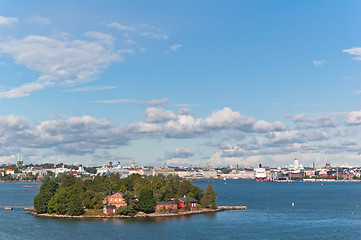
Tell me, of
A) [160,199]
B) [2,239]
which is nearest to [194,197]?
[160,199]

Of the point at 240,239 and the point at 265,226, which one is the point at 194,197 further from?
the point at 240,239

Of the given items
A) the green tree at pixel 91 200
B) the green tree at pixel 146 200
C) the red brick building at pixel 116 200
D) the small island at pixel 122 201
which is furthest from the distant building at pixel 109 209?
the green tree at pixel 146 200

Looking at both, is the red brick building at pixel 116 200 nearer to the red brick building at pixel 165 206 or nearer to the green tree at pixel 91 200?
the green tree at pixel 91 200

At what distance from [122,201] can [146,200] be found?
259 inches

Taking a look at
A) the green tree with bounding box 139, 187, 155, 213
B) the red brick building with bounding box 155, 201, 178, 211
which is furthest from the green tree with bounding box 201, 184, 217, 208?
the green tree with bounding box 139, 187, 155, 213

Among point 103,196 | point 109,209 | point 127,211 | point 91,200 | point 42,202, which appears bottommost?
point 127,211

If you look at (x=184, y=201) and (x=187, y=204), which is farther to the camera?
(x=184, y=201)

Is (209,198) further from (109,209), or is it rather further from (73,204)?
(73,204)

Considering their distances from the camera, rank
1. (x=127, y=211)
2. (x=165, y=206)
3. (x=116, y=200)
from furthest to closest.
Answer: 1. (x=116, y=200)
2. (x=165, y=206)
3. (x=127, y=211)

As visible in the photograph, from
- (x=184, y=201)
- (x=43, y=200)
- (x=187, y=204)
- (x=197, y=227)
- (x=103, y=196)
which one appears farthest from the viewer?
(x=184, y=201)

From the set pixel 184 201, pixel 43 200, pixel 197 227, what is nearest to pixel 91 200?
pixel 43 200

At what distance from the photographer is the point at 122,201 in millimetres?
98688

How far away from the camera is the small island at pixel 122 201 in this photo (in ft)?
311

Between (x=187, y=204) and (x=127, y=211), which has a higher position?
(x=187, y=204)
